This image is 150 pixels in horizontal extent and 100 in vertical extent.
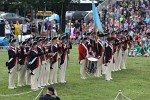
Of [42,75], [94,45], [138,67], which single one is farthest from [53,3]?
[42,75]

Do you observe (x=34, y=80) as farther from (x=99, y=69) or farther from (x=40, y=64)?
(x=99, y=69)

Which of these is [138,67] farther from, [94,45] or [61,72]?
[61,72]

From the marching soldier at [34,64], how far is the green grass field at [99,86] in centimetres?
38

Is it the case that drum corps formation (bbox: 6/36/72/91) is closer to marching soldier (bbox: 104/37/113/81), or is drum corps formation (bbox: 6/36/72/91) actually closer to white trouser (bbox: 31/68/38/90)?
white trouser (bbox: 31/68/38/90)

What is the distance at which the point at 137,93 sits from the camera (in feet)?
67.1

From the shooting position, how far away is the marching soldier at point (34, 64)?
2083 centimetres

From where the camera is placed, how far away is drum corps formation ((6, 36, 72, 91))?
2097 centimetres

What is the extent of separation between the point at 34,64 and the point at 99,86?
9.80 ft

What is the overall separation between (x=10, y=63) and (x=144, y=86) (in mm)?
5607

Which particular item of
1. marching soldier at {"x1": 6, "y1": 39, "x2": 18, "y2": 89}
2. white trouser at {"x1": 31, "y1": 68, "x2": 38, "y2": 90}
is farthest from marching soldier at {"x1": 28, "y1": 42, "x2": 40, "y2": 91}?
marching soldier at {"x1": 6, "y1": 39, "x2": 18, "y2": 89}

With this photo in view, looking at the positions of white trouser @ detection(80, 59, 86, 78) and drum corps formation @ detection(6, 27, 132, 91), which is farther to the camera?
white trouser @ detection(80, 59, 86, 78)

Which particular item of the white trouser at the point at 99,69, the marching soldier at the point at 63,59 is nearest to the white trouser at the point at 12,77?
the marching soldier at the point at 63,59

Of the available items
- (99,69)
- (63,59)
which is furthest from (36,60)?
(99,69)

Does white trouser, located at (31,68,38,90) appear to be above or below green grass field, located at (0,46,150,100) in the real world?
above
